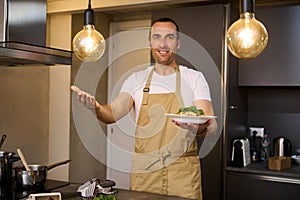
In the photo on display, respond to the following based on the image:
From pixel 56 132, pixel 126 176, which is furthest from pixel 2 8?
pixel 126 176

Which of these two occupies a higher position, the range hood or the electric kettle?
the range hood

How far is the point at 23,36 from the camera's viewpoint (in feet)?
6.81

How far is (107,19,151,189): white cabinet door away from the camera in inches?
162

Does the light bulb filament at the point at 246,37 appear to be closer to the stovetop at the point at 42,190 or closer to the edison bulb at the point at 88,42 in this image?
the edison bulb at the point at 88,42

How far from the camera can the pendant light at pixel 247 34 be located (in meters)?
1.74

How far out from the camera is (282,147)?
3.31 meters

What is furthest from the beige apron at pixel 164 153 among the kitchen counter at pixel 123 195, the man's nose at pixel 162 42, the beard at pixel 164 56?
the kitchen counter at pixel 123 195

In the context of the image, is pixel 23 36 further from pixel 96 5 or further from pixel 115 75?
pixel 115 75

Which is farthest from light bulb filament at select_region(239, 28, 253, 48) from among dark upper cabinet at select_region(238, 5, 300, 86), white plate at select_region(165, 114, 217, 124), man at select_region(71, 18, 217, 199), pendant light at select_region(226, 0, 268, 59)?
dark upper cabinet at select_region(238, 5, 300, 86)

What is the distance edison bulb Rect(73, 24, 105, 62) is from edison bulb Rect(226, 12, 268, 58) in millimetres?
764

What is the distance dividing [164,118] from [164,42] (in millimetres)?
534

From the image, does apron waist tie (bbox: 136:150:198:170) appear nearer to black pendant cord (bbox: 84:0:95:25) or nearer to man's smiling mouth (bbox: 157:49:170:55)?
man's smiling mouth (bbox: 157:49:170:55)

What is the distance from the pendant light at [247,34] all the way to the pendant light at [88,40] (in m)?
0.76

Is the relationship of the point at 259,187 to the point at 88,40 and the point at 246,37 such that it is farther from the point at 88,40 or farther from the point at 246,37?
the point at 88,40
